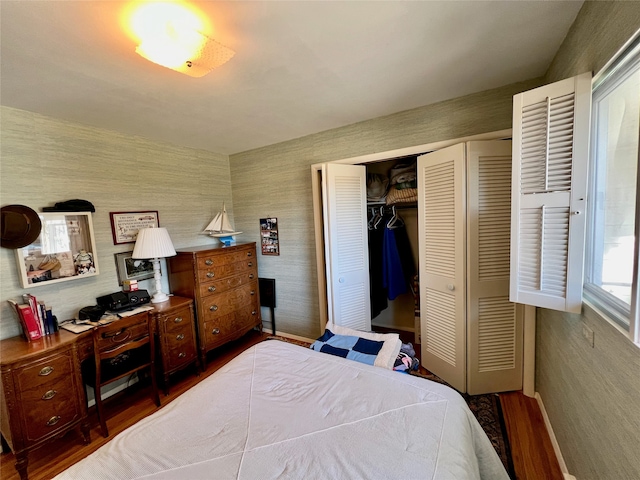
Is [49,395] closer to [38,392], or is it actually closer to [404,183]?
[38,392]

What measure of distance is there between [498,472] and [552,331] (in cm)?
97

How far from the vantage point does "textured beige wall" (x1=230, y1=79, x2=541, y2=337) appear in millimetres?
2186

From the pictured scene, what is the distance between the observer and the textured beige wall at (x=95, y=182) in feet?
6.04

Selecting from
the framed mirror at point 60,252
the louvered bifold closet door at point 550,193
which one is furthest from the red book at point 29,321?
the louvered bifold closet door at point 550,193

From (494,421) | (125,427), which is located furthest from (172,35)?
(494,421)

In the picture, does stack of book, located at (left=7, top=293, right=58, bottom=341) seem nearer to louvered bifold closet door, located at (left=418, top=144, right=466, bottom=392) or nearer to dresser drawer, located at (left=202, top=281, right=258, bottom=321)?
dresser drawer, located at (left=202, top=281, right=258, bottom=321)

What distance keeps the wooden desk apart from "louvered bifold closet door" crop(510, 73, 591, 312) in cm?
282

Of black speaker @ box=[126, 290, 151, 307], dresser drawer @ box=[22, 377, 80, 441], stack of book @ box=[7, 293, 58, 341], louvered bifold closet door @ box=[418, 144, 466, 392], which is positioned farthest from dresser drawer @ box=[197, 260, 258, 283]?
louvered bifold closet door @ box=[418, 144, 466, 392]

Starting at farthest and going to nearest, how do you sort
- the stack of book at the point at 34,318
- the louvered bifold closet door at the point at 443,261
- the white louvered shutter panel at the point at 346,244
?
1. the white louvered shutter panel at the point at 346,244
2. the louvered bifold closet door at the point at 443,261
3. the stack of book at the point at 34,318

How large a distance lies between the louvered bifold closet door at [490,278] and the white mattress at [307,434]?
103 cm

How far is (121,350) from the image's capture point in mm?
1920

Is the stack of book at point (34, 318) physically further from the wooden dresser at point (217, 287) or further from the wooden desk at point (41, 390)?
the wooden dresser at point (217, 287)

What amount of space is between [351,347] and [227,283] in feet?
5.31

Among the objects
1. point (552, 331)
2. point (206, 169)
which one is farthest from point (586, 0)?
point (206, 169)
